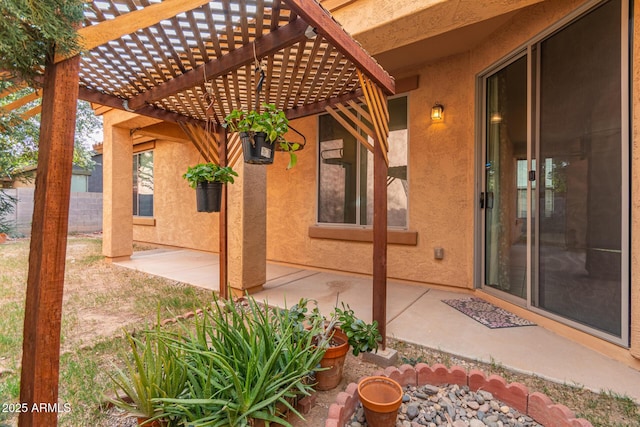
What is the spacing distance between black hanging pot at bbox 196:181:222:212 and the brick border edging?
6.29 feet

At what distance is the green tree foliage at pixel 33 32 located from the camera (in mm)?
825

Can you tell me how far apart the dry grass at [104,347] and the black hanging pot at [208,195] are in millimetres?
872

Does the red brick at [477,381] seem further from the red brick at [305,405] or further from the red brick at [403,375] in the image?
the red brick at [305,405]

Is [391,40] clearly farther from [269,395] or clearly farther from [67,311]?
[67,311]

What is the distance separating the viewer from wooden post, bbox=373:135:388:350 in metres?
2.16

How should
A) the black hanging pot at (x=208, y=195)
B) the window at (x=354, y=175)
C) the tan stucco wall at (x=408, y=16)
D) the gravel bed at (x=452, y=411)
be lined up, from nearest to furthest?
the gravel bed at (x=452, y=411)
the tan stucco wall at (x=408, y=16)
the black hanging pot at (x=208, y=195)
the window at (x=354, y=175)

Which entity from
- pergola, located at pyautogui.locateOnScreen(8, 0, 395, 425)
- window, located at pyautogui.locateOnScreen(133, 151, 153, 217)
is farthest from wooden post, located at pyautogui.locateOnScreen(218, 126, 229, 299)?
window, located at pyautogui.locateOnScreen(133, 151, 153, 217)

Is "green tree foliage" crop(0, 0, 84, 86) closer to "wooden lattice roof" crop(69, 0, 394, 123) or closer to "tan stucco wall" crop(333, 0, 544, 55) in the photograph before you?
"wooden lattice roof" crop(69, 0, 394, 123)

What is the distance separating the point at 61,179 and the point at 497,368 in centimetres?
261

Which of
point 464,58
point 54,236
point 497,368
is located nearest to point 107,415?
point 54,236

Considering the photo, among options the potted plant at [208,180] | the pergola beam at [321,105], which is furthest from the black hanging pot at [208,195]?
the pergola beam at [321,105]

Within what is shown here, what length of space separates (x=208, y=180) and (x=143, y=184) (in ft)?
21.6

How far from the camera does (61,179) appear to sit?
3.36ft

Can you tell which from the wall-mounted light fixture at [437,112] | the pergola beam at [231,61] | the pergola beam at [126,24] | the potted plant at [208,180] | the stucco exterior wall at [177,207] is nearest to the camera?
the pergola beam at [126,24]
